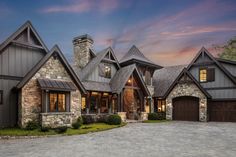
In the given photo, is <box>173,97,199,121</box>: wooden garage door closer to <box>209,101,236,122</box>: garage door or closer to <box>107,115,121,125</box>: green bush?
<box>209,101,236,122</box>: garage door

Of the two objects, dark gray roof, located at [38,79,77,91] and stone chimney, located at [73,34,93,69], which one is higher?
stone chimney, located at [73,34,93,69]

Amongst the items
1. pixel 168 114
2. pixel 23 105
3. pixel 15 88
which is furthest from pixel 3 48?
pixel 168 114

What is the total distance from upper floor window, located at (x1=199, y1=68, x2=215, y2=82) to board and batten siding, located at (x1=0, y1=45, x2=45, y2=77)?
20405 mm

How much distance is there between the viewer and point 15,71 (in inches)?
712

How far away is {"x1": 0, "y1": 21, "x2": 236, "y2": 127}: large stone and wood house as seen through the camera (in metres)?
17.5

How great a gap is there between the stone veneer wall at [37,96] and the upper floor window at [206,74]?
17960mm

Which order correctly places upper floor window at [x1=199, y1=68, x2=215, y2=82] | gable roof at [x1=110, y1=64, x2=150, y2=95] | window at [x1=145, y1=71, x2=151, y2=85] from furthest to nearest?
window at [x1=145, y1=71, x2=151, y2=85], upper floor window at [x1=199, y1=68, x2=215, y2=82], gable roof at [x1=110, y1=64, x2=150, y2=95]

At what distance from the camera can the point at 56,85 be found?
60.1 ft

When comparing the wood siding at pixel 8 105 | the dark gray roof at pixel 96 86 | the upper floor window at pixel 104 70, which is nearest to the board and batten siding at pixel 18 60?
the wood siding at pixel 8 105

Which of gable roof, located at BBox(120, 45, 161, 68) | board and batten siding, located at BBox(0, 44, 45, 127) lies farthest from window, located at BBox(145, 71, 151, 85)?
board and batten siding, located at BBox(0, 44, 45, 127)

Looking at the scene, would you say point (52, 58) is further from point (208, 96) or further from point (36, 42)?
point (208, 96)

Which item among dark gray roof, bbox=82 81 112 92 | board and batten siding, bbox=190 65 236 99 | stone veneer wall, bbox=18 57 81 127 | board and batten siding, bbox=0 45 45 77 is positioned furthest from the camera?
board and batten siding, bbox=190 65 236 99

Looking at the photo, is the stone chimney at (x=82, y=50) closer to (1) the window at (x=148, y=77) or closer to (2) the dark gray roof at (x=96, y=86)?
(2) the dark gray roof at (x=96, y=86)

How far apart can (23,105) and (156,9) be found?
16531mm
